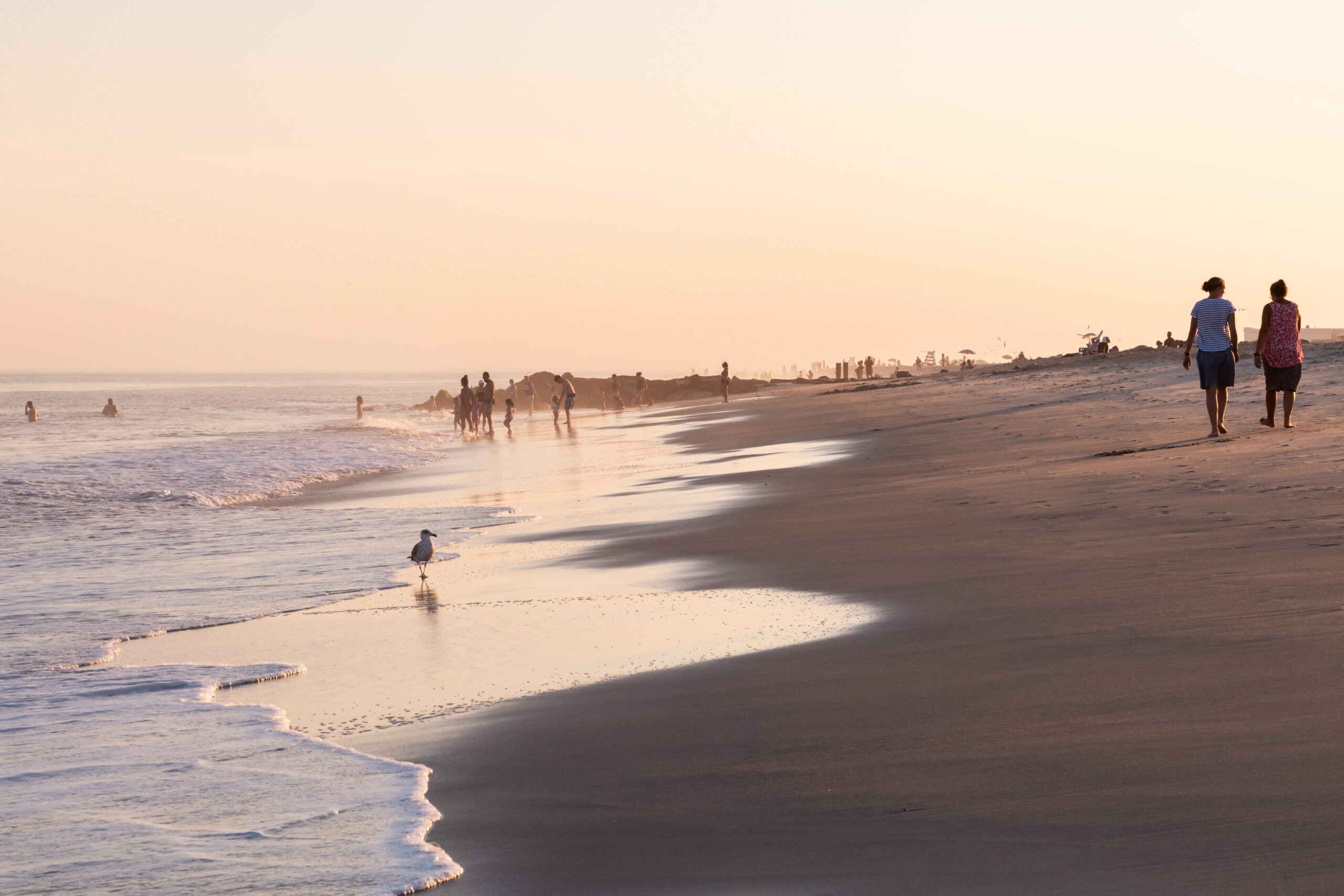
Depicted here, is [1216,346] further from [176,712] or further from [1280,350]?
[176,712]

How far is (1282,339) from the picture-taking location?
13.6m

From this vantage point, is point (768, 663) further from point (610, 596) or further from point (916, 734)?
point (610, 596)

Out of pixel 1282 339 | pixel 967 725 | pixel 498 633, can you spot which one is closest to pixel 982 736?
pixel 967 725

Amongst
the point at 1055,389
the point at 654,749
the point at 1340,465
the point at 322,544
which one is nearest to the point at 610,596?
the point at 654,749

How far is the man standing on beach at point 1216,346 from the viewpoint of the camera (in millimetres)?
13219

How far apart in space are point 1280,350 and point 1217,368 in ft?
3.11

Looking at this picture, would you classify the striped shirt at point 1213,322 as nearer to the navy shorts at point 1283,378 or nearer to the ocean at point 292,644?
the navy shorts at point 1283,378

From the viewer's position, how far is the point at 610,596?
8.12 metres

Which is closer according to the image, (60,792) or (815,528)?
(60,792)

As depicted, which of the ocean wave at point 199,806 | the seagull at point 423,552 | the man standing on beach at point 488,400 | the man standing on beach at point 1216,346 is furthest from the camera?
the man standing on beach at point 488,400

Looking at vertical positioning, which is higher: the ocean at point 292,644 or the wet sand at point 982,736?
the wet sand at point 982,736

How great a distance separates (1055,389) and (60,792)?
25004mm

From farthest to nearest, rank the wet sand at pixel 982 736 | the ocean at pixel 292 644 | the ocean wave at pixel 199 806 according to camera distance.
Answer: the ocean at pixel 292 644 < the ocean wave at pixel 199 806 < the wet sand at pixel 982 736

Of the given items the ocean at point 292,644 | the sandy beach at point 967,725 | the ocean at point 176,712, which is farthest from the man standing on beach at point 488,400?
the sandy beach at point 967,725
